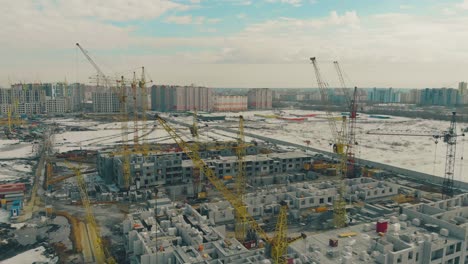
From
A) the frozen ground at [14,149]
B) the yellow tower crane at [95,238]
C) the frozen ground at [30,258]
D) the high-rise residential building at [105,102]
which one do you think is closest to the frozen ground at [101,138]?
the frozen ground at [14,149]

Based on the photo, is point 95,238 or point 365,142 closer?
point 95,238

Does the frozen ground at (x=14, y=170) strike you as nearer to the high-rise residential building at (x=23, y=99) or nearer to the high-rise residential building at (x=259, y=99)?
the high-rise residential building at (x=23, y=99)

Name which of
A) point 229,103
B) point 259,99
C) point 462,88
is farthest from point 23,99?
point 462,88

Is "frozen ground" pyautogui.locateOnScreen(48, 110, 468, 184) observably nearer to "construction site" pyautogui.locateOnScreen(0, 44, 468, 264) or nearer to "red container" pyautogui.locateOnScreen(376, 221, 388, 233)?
"construction site" pyautogui.locateOnScreen(0, 44, 468, 264)

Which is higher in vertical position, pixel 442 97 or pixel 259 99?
pixel 442 97

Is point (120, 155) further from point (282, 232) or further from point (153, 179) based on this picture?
point (282, 232)

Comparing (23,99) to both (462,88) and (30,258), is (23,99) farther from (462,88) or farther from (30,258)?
(462,88)

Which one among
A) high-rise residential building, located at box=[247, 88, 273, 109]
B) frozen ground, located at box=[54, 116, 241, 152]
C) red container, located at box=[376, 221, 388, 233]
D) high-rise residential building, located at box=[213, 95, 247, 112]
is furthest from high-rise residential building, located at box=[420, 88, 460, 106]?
red container, located at box=[376, 221, 388, 233]
